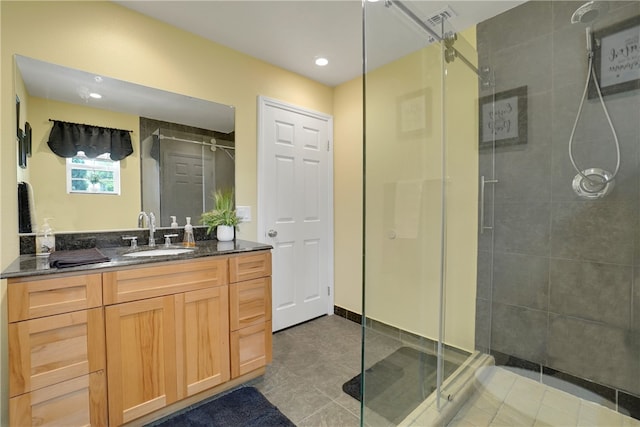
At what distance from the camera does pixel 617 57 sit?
5.21 feet

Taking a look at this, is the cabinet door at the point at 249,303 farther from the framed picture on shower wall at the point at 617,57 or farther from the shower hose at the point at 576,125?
the framed picture on shower wall at the point at 617,57

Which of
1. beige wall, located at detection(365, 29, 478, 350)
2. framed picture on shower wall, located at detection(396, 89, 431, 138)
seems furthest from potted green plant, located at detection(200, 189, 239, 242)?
framed picture on shower wall, located at detection(396, 89, 431, 138)

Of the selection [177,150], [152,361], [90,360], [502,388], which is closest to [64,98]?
[177,150]

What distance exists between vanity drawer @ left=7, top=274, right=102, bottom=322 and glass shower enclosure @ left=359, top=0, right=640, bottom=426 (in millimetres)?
1247

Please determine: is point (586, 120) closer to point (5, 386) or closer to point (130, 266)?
point (130, 266)

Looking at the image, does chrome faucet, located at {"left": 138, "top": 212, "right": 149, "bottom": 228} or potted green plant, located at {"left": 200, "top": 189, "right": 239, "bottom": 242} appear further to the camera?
potted green plant, located at {"left": 200, "top": 189, "right": 239, "bottom": 242}

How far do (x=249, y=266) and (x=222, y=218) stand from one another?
0.58m

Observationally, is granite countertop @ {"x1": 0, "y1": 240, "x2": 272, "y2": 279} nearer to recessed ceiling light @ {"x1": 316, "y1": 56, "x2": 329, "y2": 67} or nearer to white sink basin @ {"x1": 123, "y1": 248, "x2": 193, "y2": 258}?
white sink basin @ {"x1": 123, "y1": 248, "x2": 193, "y2": 258}

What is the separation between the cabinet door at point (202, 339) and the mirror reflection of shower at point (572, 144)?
217 centimetres

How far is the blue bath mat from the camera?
5.10ft

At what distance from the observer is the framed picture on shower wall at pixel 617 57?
60.6 inches

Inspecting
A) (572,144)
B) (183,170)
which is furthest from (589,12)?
(183,170)

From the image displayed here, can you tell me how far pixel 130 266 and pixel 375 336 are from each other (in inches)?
49.6

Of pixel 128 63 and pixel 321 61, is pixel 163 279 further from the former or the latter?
pixel 321 61
